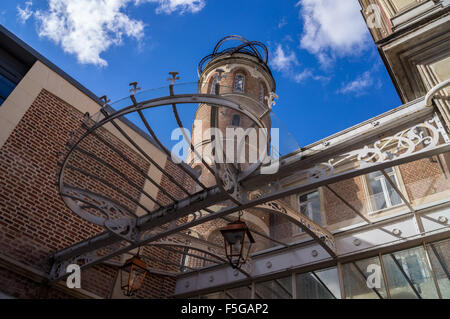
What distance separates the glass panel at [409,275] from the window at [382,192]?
1301 mm

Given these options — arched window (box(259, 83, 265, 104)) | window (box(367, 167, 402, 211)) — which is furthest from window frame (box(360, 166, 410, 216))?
arched window (box(259, 83, 265, 104))

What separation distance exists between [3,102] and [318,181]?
301 inches

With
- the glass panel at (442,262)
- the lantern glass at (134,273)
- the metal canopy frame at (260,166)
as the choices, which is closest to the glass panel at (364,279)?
the glass panel at (442,262)

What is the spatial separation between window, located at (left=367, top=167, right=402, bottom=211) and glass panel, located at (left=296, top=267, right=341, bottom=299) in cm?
189

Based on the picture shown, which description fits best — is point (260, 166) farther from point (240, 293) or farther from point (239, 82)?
point (239, 82)

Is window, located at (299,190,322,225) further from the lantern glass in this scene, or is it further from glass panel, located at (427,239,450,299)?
the lantern glass

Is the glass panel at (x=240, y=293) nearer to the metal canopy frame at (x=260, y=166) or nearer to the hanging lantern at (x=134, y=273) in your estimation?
the metal canopy frame at (x=260, y=166)

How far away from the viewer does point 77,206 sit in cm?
759

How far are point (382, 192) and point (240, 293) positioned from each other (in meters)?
4.27

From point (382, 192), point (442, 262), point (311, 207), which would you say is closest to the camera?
point (442, 262)

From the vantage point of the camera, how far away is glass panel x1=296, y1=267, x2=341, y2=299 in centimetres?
839

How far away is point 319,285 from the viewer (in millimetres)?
8641

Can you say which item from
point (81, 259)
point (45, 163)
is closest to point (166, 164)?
point (45, 163)

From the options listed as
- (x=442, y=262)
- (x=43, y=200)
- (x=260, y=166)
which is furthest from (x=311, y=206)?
(x=43, y=200)
